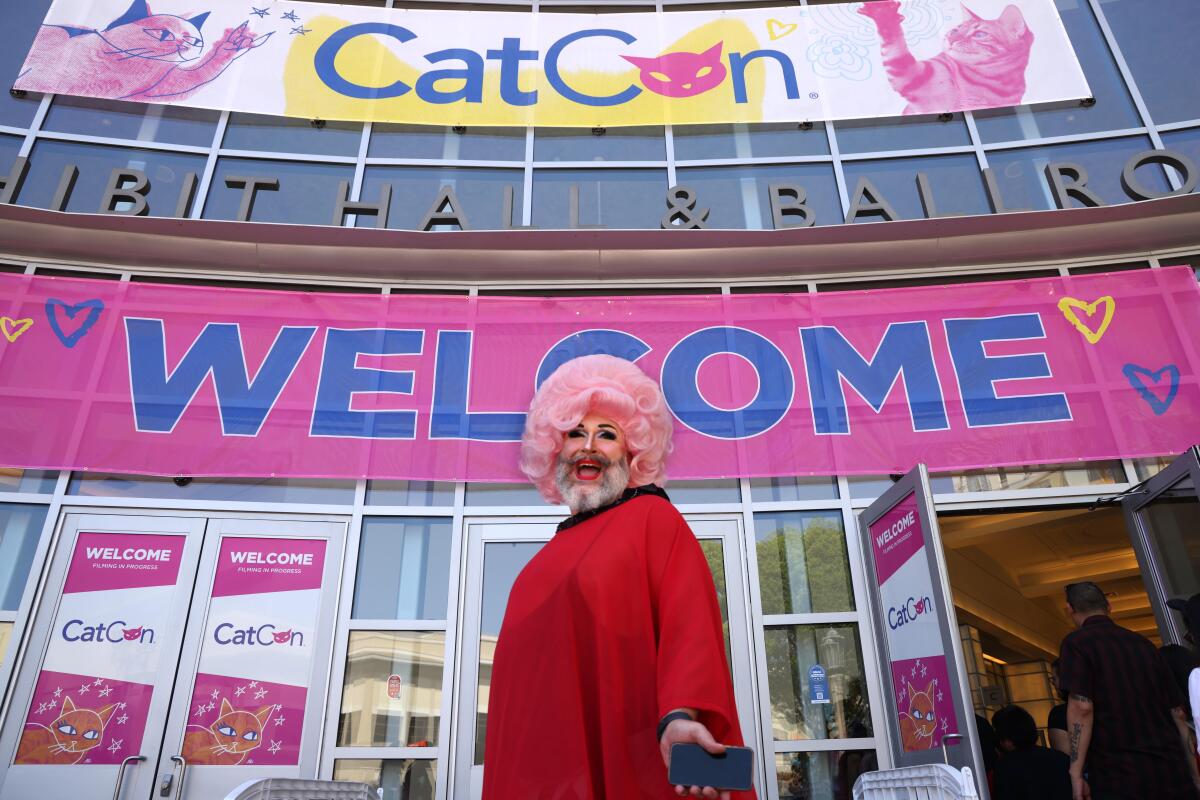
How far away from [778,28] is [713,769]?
274 inches

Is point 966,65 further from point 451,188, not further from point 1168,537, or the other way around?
point 451,188

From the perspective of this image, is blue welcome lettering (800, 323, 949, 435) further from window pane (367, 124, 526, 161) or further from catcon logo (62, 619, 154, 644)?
catcon logo (62, 619, 154, 644)

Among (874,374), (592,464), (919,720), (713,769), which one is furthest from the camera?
(874,374)

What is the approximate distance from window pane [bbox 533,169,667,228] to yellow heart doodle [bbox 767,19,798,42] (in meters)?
1.70

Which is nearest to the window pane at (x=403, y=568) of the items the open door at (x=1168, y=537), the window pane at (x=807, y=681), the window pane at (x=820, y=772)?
the window pane at (x=807, y=681)

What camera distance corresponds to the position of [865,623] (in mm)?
4957

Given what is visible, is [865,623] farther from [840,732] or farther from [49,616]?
[49,616]

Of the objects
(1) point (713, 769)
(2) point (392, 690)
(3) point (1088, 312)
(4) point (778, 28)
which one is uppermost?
(4) point (778, 28)

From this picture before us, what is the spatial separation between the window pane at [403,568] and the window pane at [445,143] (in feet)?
10.2

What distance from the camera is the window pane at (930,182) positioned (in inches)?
248

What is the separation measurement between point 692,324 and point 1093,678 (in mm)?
3165

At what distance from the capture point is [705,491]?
5.42 meters

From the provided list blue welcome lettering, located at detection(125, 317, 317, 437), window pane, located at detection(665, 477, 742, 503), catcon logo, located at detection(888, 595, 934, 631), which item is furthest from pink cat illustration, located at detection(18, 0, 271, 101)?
catcon logo, located at detection(888, 595, 934, 631)

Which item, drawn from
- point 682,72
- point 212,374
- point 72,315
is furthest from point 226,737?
point 682,72
